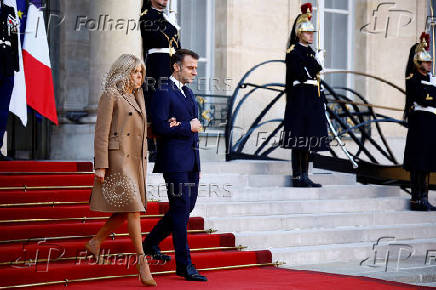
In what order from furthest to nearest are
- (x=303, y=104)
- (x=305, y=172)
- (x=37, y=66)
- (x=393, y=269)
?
1. (x=305, y=172)
2. (x=303, y=104)
3. (x=37, y=66)
4. (x=393, y=269)

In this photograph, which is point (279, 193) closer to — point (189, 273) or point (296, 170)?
point (296, 170)

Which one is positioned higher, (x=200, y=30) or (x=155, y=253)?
(x=200, y=30)

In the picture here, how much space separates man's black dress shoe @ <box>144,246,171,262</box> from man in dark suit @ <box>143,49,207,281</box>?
26cm

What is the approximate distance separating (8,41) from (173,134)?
11.2ft

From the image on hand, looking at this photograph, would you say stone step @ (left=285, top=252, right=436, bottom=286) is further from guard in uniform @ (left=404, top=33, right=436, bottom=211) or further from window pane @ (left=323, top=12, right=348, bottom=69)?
window pane @ (left=323, top=12, right=348, bottom=69)

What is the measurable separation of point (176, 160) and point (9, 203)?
222 centimetres

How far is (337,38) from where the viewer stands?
16.2 metres

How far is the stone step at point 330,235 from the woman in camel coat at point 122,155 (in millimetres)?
2201

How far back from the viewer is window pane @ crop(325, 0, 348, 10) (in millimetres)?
15977

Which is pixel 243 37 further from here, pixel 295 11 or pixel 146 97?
pixel 146 97

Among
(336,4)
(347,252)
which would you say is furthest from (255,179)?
(336,4)

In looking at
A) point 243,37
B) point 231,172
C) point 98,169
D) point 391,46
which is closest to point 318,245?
point 231,172

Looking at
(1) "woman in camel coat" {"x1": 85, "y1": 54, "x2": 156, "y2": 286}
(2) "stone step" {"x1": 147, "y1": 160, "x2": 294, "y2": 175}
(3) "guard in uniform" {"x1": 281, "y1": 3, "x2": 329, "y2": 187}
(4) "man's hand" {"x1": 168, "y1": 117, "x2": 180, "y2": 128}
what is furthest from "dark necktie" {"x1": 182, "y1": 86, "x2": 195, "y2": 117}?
(3) "guard in uniform" {"x1": 281, "y1": 3, "x2": 329, "y2": 187}

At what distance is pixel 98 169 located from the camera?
715cm
